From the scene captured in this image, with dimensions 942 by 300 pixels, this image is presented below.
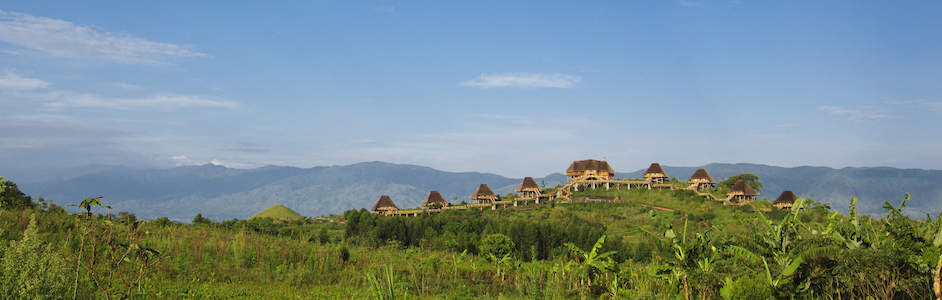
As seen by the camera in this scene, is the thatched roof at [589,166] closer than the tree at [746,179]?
No

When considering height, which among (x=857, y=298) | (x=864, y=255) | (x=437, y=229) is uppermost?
(x=864, y=255)

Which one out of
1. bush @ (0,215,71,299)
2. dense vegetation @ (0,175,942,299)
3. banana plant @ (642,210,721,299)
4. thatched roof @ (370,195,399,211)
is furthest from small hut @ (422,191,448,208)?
bush @ (0,215,71,299)

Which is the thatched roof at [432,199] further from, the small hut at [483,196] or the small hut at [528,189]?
the small hut at [528,189]

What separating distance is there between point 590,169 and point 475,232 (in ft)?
106

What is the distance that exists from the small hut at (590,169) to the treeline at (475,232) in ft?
65.8

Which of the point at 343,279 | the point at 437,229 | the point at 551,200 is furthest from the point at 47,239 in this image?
the point at 551,200

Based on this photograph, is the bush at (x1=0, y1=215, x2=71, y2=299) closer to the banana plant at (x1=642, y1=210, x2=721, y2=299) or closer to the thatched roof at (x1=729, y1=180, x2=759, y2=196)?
the banana plant at (x1=642, y1=210, x2=721, y2=299)

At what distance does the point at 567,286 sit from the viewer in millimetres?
8570

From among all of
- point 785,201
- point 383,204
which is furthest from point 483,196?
point 785,201

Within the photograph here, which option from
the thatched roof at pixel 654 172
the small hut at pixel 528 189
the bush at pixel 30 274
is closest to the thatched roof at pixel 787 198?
the thatched roof at pixel 654 172

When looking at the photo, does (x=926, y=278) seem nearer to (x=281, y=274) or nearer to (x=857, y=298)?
(x=857, y=298)

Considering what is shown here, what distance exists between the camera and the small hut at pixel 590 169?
2579 inches

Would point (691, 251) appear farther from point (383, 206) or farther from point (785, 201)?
point (383, 206)

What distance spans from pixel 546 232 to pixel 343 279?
26489mm
